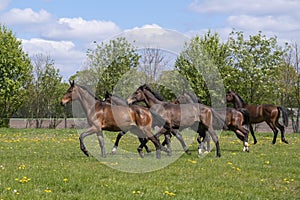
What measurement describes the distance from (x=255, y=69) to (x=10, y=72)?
22.5 meters

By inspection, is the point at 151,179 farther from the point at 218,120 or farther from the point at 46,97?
the point at 46,97

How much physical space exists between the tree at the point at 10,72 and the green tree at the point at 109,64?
1921 cm

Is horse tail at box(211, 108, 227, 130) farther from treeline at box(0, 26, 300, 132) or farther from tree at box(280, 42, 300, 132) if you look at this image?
tree at box(280, 42, 300, 132)

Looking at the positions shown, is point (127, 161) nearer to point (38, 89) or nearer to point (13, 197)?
point (13, 197)

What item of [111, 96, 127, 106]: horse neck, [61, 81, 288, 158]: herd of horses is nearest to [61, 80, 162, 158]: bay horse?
[61, 81, 288, 158]: herd of horses

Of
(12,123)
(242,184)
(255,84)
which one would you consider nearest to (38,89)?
(12,123)

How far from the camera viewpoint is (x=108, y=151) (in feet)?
60.8

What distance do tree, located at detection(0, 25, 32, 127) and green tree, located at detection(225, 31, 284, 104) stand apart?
19436 millimetres

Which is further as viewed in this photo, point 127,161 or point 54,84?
point 54,84

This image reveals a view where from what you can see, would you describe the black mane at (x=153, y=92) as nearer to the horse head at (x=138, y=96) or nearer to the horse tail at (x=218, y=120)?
the horse head at (x=138, y=96)

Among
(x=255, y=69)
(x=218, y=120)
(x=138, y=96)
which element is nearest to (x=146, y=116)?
(x=138, y=96)

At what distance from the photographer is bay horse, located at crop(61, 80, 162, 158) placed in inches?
643

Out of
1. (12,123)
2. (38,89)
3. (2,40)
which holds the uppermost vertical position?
(2,40)

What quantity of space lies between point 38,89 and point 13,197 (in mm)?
45898
